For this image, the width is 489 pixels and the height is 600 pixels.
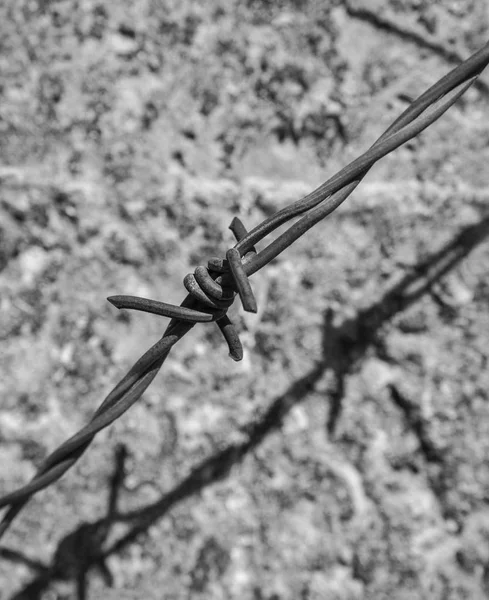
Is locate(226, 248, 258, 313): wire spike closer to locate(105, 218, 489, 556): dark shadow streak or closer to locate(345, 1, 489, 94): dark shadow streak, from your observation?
locate(105, 218, 489, 556): dark shadow streak

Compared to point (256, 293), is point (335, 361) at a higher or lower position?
lower

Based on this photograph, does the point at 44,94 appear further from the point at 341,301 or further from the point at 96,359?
the point at 341,301

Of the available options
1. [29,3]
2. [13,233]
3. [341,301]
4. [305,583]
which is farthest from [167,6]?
[305,583]

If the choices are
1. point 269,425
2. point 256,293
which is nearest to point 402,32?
point 256,293

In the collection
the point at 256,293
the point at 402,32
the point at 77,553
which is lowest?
the point at 77,553

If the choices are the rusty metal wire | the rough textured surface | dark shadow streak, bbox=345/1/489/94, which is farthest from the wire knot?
dark shadow streak, bbox=345/1/489/94

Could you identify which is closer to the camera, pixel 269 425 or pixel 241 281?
pixel 241 281

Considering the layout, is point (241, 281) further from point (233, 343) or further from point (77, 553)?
point (77, 553)

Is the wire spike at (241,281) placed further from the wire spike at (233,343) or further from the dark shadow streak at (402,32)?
the dark shadow streak at (402,32)
